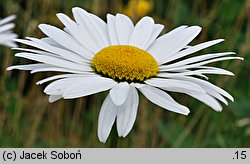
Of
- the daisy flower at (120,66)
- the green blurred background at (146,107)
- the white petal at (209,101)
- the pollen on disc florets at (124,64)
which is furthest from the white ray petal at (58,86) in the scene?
the green blurred background at (146,107)

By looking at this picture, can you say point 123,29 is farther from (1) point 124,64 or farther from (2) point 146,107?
(2) point 146,107

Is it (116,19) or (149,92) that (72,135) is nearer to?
(116,19)

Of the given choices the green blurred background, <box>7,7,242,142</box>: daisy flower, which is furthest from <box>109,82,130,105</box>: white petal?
the green blurred background

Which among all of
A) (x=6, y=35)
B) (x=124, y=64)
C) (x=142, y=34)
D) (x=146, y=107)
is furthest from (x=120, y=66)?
(x=146, y=107)

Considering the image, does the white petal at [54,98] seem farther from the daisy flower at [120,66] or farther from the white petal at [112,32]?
the white petal at [112,32]

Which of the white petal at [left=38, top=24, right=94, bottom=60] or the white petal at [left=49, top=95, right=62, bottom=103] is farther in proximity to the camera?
the white petal at [left=38, top=24, right=94, bottom=60]

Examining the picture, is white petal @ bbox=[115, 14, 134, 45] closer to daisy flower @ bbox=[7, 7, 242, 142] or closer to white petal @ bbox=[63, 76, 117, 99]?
daisy flower @ bbox=[7, 7, 242, 142]

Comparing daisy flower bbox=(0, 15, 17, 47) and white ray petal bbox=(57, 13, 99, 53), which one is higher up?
daisy flower bbox=(0, 15, 17, 47)
